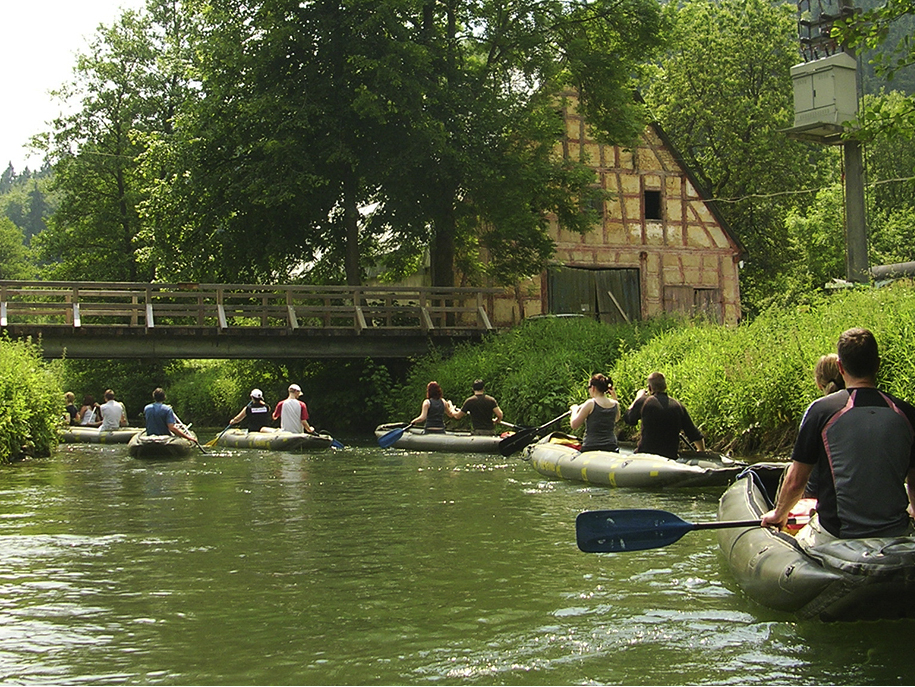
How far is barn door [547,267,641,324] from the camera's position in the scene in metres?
29.6

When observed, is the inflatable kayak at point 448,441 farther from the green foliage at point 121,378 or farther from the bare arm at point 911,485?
the green foliage at point 121,378

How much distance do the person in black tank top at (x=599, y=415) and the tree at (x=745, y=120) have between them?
90.6ft

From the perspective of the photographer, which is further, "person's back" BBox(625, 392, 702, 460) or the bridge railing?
the bridge railing

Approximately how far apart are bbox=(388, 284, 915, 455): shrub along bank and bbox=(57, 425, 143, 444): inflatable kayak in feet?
20.8

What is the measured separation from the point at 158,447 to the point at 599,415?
8.28 m

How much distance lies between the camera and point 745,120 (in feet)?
129

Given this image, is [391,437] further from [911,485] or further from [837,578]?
[837,578]

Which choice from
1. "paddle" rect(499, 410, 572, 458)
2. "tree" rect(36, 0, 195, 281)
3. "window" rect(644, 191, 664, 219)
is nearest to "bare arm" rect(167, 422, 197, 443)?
"paddle" rect(499, 410, 572, 458)

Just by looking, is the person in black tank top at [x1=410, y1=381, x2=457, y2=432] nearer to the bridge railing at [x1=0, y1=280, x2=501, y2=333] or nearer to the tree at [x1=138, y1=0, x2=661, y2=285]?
the bridge railing at [x1=0, y1=280, x2=501, y2=333]

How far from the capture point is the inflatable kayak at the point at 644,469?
432 inches

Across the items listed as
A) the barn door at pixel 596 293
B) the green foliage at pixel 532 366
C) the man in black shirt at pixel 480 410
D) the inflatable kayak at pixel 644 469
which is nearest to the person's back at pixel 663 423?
the inflatable kayak at pixel 644 469

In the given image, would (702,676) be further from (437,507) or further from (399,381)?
(399,381)

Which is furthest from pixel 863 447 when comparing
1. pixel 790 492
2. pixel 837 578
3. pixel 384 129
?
pixel 384 129

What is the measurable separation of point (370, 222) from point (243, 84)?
4.63 meters
